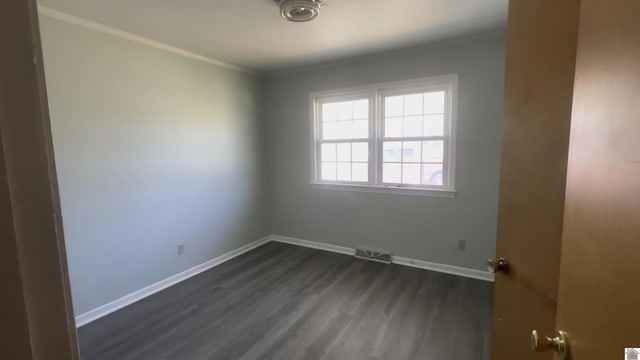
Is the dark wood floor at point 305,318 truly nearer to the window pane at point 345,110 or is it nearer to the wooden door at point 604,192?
the wooden door at point 604,192

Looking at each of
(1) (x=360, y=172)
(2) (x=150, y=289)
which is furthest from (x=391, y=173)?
(2) (x=150, y=289)

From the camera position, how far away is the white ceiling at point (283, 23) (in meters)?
2.24

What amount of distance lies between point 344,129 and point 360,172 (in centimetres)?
61

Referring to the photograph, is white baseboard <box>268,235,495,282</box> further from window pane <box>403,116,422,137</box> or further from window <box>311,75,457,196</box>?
window pane <box>403,116,422,137</box>

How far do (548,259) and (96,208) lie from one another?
3.11 meters

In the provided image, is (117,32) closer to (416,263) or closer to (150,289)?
(150,289)

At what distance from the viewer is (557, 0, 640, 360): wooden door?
479 millimetres

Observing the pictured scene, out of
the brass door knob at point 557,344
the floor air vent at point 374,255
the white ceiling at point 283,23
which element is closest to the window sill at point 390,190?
the floor air vent at point 374,255

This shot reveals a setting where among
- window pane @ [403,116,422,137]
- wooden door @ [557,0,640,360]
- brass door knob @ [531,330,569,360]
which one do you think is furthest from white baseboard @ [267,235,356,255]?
wooden door @ [557,0,640,360]

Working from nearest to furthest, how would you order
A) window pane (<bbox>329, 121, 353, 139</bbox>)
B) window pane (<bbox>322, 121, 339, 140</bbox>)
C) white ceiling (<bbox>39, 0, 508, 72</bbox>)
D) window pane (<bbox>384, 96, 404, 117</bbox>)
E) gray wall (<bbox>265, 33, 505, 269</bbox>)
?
1. white ceiling (<bbox>39, 0, 508, 72</bbox>)
2. gray wall (<bbox>265, 33, 505, 269</bbox>)
3. window pane (<bbox>384, 96, 404, 117</bbox>)
4. window pane (<bbox>329, 121, 353, 139</bbox>)
5. window pane (<bbox>322, 121, 339, 140</bbox>)

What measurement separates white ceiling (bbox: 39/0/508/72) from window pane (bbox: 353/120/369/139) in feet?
2.73

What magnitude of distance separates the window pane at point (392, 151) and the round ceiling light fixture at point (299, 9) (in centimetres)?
177

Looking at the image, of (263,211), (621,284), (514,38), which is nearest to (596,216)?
(621,284)

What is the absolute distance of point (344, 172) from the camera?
4023mm
